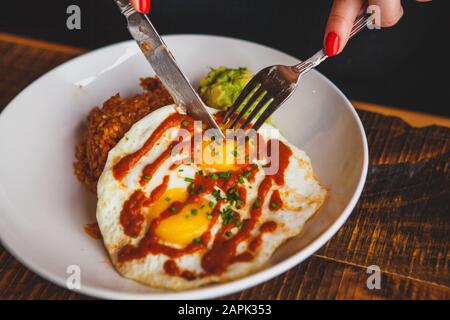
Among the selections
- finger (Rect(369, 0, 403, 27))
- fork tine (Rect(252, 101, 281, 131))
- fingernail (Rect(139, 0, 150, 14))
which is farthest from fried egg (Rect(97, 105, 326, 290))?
finger (Rect(369, 0, 403, 27))

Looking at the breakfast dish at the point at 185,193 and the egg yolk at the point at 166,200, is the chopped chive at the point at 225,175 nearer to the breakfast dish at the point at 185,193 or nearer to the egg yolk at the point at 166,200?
the breakfast dish at the point at 185,193

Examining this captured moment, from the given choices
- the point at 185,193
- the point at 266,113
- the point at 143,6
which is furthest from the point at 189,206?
the point at 143,6

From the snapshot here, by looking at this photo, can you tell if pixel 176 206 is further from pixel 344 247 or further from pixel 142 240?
pixel 344 247

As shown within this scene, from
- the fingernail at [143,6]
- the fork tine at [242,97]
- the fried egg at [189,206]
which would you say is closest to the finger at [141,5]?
the fingernail at [143,6]

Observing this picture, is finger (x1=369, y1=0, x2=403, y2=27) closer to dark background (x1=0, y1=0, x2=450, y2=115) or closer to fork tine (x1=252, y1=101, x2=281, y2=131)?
fork tine (x1=252, y1=101, x2=281, y2=131)

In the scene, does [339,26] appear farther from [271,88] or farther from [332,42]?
[271,88]

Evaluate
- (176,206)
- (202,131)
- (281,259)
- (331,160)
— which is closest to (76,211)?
(176,206)

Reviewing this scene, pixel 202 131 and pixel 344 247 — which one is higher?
pixel 202 131
